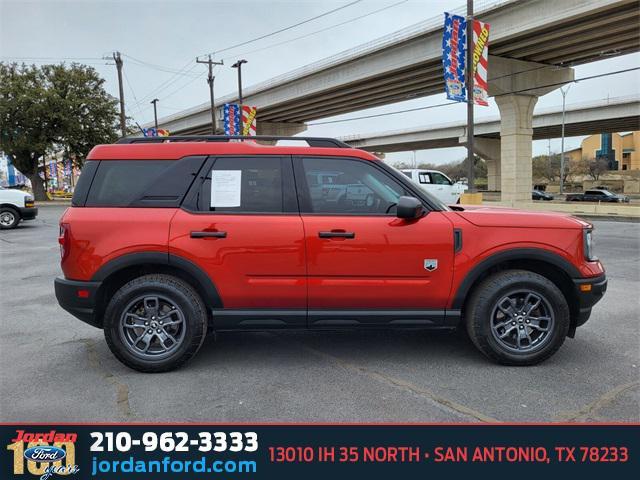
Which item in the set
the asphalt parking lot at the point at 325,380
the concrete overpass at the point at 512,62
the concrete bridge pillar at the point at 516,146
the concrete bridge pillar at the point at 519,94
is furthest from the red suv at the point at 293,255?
the concrete bridge pillar at the point at 519,94

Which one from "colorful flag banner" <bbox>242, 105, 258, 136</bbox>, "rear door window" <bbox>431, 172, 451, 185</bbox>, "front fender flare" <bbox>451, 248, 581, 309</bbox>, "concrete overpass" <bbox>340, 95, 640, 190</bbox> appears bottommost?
"front fender flare" <bbox>451, 248, 581, 309</bbox>

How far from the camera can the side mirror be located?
153 inches

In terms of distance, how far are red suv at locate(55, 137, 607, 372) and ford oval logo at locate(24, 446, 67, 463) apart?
3.61 feet

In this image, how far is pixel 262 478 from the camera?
2.73 meters

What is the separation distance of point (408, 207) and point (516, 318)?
52.2 inches

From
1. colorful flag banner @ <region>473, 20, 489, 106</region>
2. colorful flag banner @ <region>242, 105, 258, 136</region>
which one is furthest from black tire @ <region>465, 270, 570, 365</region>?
colorful flag banner @ <region>242, 105, 258, 136</region>

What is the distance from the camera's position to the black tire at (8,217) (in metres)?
17.5

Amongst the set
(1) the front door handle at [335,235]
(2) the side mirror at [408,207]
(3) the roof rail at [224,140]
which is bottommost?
(1) the front door handle at [335,235]

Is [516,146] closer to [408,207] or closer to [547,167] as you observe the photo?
[408,207]

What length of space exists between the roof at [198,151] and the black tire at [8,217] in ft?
53.0

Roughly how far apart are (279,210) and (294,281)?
601 mm

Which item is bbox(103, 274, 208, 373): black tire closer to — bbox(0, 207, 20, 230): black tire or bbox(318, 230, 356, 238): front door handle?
bbox(318, 230, 356, 238): front door handle

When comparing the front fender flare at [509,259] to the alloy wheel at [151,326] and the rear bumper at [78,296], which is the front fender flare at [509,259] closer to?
the alloy wheel at [151,326]

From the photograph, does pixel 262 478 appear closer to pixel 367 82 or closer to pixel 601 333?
pixel 601 333
